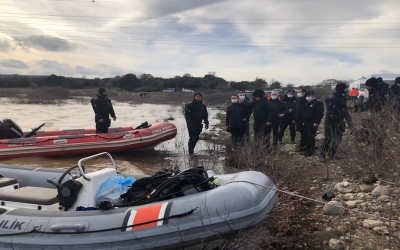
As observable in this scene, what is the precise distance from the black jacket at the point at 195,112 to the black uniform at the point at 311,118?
208 cm

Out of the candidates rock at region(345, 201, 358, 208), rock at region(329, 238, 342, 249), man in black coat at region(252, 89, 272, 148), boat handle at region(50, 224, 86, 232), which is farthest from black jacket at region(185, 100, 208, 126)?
boat handle at region(50, 224, 86, 232)

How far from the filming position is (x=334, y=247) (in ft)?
10.1

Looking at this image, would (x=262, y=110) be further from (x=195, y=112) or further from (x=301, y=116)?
(x=195, y=112)

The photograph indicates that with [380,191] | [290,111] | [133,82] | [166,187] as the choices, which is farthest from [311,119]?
[133,82]

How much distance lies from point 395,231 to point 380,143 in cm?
182

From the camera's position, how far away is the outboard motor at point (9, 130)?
25.2ft

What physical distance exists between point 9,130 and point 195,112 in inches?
162

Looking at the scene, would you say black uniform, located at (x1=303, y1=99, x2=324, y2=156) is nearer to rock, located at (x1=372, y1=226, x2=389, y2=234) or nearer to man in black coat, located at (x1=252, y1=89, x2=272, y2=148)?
man in black coat, located at (x1=252, y1=89, x2=272, y2=148)

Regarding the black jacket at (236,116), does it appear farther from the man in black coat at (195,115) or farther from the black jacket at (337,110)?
the black jacket at (337,110)

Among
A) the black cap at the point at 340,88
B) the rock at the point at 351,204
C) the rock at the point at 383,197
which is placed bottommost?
the rock at the point at 351,204

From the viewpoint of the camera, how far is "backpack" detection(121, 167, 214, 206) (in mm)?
3125

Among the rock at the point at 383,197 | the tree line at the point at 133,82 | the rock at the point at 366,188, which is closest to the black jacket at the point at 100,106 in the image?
the rock at the point at 366,188

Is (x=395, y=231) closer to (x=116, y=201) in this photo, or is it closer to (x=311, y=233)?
(x=311, y=233)

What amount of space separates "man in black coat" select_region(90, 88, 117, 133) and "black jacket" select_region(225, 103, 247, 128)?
303cm
